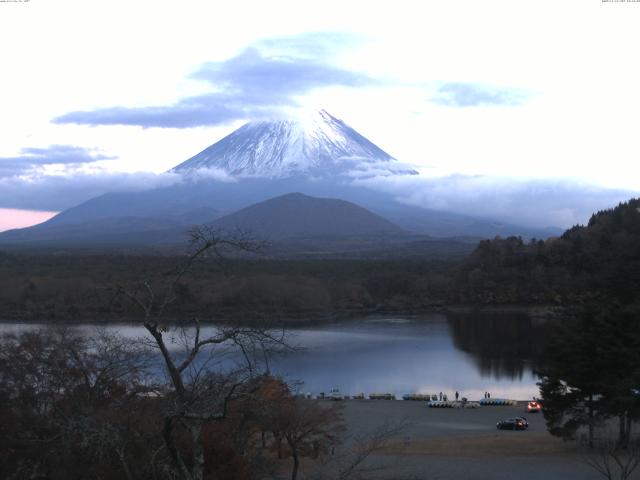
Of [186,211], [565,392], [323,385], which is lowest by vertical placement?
[323,385]

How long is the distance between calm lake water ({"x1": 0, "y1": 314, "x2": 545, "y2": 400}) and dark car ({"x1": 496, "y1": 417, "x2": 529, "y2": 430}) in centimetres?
382

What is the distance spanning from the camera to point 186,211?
10394 cm

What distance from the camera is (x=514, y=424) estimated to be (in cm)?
1309

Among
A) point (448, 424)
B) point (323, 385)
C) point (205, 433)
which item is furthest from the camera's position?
point (323, 385)

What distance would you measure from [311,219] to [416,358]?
72.0 m

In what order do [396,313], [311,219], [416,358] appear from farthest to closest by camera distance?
[311,219] → [396,313] → [416,358]

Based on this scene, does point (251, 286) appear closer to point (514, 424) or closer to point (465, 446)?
point (514, 424)

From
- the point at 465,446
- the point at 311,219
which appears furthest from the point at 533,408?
the point at 311,219

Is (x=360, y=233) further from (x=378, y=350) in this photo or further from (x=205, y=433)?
(x=205, y=433)

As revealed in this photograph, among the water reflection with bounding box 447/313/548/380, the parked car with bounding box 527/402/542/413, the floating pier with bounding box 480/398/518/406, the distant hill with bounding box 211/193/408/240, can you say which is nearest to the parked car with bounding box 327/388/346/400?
the floating pier with bounding box 480/398/518/406

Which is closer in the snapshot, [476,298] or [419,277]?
[476,298]

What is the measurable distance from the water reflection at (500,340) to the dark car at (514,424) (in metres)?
6.04

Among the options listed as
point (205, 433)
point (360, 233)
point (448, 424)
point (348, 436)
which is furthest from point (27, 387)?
point (360, 233)

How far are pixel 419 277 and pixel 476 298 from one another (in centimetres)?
484
